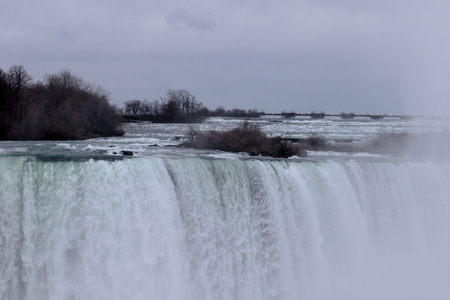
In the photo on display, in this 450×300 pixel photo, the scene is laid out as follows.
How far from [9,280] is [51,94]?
112 ft

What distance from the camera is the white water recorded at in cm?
1095

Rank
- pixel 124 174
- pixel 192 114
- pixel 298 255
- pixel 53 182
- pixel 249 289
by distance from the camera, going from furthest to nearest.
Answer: pixel 192 114
pixel 298 255
pixel 249 289
pixel 124 174
pixel 53 182

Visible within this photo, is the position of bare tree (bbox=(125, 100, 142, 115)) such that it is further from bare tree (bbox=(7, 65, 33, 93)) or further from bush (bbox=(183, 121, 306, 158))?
bush (bbox=(183, 121, 306, 158))

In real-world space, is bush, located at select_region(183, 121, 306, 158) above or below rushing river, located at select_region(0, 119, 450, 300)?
above

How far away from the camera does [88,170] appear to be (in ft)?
38.2

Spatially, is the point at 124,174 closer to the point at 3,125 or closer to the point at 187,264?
the point at 187,264

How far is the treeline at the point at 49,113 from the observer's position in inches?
1193

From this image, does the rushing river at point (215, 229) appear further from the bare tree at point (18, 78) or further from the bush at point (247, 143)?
the bare tree at point (18, 78)

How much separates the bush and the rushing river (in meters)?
5.40

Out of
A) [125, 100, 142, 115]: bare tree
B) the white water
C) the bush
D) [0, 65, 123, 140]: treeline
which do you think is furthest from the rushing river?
[125, 100, 142, 115]: bare tree

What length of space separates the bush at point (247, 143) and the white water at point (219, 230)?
18.0ft

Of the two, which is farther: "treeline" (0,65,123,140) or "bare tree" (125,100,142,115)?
"bare tree" (125,100,142,115)

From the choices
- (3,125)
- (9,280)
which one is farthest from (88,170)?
(3,125)

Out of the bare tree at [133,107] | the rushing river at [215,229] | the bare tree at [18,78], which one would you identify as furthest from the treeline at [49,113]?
the bare tree at [133,107]
